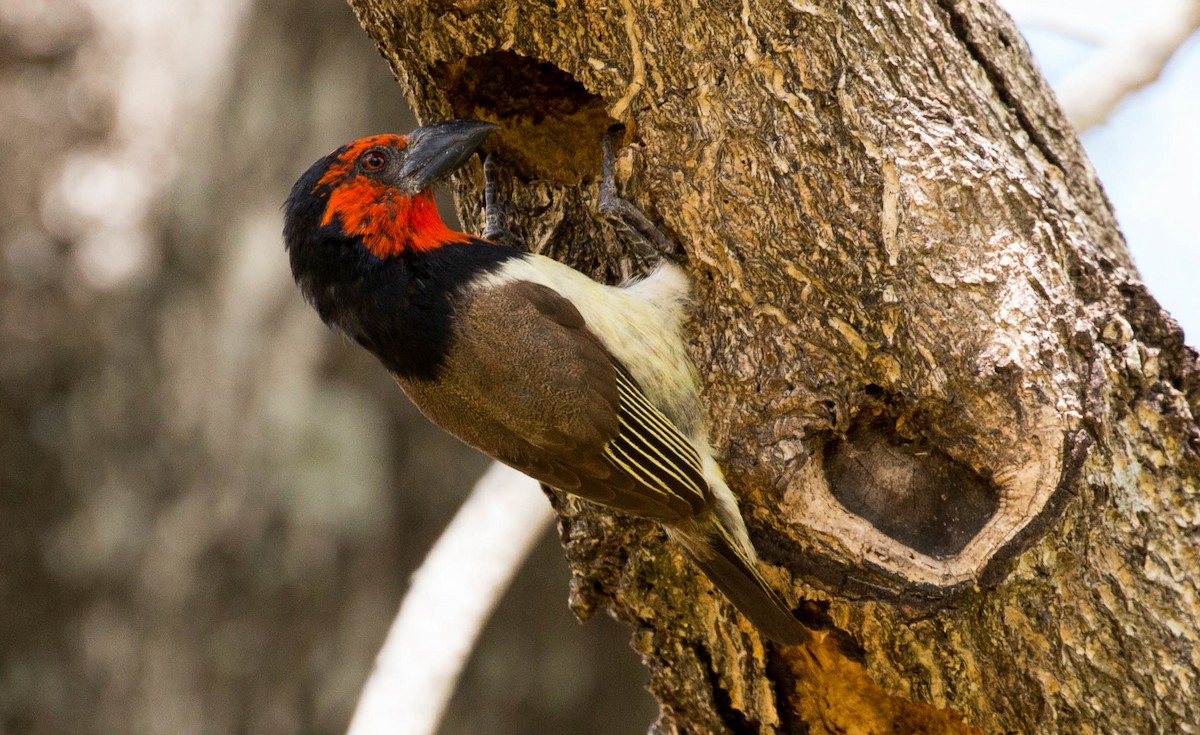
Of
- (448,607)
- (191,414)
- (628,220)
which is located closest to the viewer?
(628,220)

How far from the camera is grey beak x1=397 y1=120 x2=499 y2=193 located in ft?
10.6

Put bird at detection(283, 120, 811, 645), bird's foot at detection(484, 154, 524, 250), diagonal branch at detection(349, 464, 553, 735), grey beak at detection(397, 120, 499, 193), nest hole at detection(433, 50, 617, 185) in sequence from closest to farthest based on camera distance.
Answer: bird at detection(283, 120, 811, 645)
grey beak at detection(397, 120, 499, 193)
nest hole at detection(433, 50, 617, 185)
bird's foot at detection(484, 154, 524, 250)
diagonal branch at detection(349, 464, 553, 735)

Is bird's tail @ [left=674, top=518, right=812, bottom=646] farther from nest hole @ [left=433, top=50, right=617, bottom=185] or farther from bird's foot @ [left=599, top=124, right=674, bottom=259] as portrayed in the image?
nest hole @ [left=433, top=50, right=617, bottom=185]

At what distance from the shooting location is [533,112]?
11.4ft

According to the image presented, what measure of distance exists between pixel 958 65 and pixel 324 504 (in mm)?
3449

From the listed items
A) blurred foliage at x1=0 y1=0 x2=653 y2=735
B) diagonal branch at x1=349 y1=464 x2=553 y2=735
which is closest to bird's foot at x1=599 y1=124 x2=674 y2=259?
diagonal branch at x1=349 y1=464 x2=553 y2=735

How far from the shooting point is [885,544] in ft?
8.79

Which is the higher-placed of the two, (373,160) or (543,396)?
(373,160)

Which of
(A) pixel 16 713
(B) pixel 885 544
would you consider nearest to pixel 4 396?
(A) pixel 16 713

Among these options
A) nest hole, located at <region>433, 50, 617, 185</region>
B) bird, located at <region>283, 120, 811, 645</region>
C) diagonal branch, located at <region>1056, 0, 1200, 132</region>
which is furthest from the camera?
diagonal branch, located at <region>1056, 0, 1200, 132</region>

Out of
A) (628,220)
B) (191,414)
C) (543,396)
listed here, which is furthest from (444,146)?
(191,414)

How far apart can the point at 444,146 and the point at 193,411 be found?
2.55 meters

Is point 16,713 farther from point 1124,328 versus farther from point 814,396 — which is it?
point 1124,328

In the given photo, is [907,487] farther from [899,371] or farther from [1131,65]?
[1131,65]
